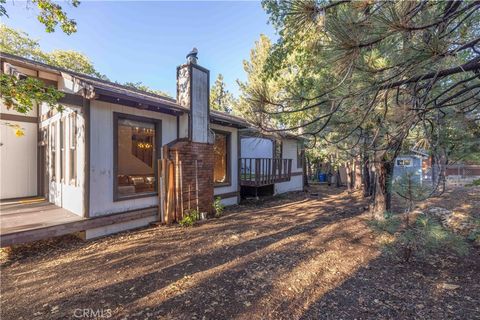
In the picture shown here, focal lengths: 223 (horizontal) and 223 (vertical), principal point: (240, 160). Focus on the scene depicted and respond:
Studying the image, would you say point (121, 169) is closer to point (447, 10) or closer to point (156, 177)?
point (156, 177)

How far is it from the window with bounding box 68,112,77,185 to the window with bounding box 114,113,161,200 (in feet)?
2.92

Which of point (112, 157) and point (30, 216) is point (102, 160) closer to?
point (112, 157)

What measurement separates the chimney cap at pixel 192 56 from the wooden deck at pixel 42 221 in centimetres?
416

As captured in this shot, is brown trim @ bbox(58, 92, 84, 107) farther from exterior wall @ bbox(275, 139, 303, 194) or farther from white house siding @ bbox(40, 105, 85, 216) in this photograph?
exterior wall @ bbox(275, 139, 303, 194)

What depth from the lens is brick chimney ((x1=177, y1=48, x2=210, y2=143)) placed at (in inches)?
245

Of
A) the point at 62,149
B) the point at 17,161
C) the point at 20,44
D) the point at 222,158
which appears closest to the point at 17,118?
the point at 17,161

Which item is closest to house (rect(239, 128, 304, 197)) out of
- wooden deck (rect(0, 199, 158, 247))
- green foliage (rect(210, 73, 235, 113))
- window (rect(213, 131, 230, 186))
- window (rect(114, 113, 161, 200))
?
window (rect(213, 131, 230, 186))

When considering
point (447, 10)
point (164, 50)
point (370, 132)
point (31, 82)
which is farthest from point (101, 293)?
point (164, 50)

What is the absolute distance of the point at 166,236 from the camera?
4875mm

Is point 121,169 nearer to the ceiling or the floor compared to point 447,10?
nearer to the floor

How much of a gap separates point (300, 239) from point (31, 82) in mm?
5187

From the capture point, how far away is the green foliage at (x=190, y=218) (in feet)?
18.6

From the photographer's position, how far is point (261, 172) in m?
8.79

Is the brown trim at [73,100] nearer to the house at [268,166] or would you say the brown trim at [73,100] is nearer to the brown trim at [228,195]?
the house at [268,166]
